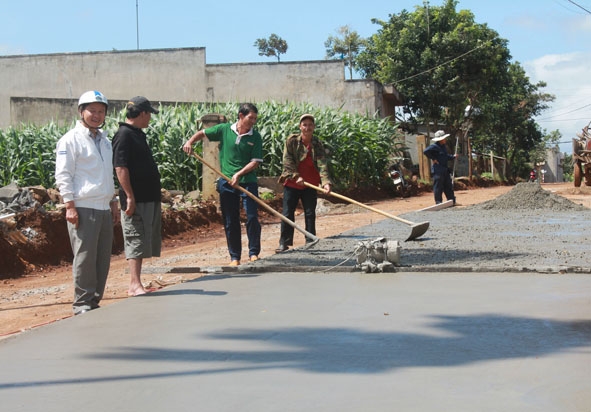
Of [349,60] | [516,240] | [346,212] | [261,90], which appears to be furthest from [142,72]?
[349,60]

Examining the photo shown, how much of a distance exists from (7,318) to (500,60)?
3826 centimetres

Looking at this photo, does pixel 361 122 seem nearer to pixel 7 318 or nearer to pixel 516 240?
pixel 516 240

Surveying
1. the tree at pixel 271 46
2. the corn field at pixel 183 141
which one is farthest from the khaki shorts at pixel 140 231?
the tree at pixel 271 46

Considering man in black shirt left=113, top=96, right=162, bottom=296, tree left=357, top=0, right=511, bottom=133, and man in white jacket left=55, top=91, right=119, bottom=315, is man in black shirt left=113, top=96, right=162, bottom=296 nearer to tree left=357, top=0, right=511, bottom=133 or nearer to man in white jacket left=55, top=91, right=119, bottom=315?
man in white jacket left=55, top=91, right=119, bottom=315

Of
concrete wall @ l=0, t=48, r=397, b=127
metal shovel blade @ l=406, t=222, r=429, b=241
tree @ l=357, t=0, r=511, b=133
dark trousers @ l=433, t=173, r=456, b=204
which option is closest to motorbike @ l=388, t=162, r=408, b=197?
concrete wall @ l=0, t=48, r=397, b=127

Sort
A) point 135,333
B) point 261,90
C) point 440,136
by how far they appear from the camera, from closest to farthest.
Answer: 1. point 135,333
2. point 440,136
3. point 261,90

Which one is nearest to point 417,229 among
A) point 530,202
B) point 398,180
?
point 530,202

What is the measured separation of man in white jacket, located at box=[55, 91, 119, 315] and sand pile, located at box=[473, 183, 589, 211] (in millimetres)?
11502

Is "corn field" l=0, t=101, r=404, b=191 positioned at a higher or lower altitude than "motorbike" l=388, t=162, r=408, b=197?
higher

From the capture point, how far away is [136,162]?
6.48 meters

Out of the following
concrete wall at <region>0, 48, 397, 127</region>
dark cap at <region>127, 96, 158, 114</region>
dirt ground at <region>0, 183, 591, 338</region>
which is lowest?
dirt ground at <region>0, 183, 591, 338</region>

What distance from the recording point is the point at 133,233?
6484 mm

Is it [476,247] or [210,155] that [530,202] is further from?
[476,247]

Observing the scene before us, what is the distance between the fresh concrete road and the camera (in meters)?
3.40
